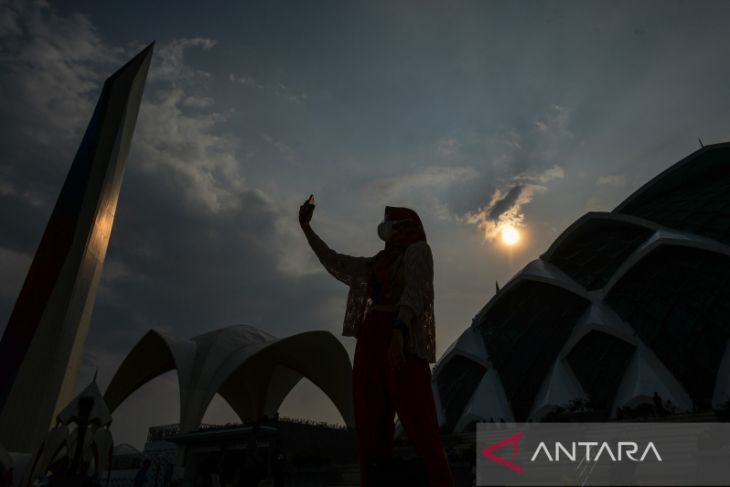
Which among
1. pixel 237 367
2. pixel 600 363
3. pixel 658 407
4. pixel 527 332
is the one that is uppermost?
pixel 527 332

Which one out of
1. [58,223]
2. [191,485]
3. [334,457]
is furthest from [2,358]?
[334,457]

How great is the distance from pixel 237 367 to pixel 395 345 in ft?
58.3

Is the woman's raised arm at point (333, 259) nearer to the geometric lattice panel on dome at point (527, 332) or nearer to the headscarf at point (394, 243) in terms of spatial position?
the headscarf at point (394, 243)

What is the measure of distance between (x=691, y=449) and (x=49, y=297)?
13727 mm

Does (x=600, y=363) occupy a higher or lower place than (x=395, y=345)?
higher

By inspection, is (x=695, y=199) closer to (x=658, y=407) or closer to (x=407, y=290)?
(x=658, y=407)

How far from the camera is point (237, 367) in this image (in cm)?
1889

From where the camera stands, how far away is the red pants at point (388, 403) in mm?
2533

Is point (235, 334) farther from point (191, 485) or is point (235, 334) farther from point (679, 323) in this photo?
point (679, 323)

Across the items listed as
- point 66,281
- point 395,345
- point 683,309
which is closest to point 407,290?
point 395,345

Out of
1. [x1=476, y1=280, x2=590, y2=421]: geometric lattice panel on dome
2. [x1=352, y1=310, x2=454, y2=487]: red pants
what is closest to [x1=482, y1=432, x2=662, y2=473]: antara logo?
[x1=352, y1=310, x2=454, y2=487]: red pants

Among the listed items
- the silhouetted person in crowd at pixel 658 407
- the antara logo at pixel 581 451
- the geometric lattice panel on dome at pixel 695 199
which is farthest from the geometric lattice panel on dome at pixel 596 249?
the antara logo at pixel 581 451

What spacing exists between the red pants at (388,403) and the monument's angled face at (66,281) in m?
10.6

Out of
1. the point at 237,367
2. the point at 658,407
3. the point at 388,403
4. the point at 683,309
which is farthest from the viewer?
the point at 237,367
